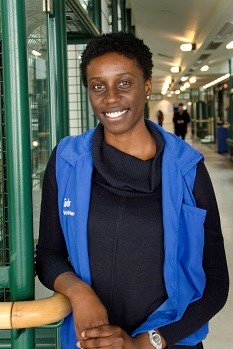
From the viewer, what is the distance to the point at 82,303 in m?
1.36

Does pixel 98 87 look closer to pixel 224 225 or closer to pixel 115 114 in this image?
pixel 115 114

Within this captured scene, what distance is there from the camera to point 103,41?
151 centimetres

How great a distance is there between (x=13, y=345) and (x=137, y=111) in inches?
28.5

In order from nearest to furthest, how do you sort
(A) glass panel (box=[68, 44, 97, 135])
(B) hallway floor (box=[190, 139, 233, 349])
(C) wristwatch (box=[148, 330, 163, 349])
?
(C) wristwatch (box=[148, 330, 163, 349]) < (B) hallway floor (box=[190, 139, 233, 349]) < (A) glass panel (box=[68, 44, 97, 135])

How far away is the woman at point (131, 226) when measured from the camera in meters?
1.44

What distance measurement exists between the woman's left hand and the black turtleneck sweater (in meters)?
0.18

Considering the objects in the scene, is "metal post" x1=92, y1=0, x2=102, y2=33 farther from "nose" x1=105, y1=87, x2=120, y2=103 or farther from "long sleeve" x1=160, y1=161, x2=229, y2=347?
"long sleeve" x1=160, y1=161, x2=229, y2=347

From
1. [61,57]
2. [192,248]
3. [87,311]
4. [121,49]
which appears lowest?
[87,311]

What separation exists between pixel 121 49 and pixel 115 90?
0.12 metres

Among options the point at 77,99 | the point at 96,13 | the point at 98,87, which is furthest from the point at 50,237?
the point at 77,99

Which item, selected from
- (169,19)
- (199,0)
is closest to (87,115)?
(199,0)

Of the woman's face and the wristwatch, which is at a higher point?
the woman's face

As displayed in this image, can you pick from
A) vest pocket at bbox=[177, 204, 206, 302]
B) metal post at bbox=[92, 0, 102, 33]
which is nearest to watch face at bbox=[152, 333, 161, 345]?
vest pocket at bbox=[177, 204, 206, 302]

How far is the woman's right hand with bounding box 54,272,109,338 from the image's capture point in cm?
133
